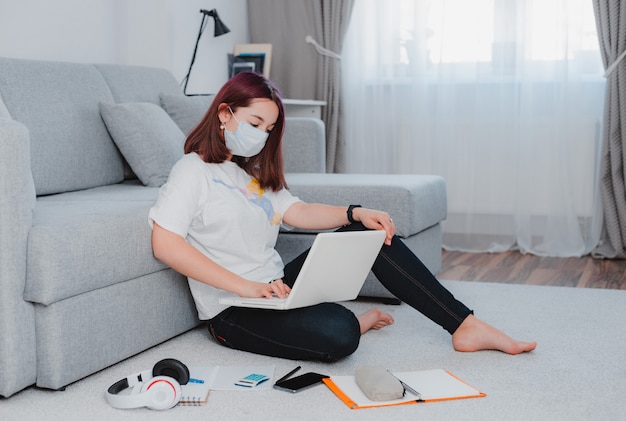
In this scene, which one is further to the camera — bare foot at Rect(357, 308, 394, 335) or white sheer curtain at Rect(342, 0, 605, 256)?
white sheer curtain at Rect(342, 0, 605, 256)

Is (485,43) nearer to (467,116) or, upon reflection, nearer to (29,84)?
(467,116)

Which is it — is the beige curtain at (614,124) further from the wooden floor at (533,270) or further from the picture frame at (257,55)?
the picture frame at (257,55)

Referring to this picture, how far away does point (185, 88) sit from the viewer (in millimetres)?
3893

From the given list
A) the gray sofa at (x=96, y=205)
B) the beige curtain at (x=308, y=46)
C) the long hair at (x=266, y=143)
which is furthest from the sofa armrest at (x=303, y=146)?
the long hair at (x=266, y=143)

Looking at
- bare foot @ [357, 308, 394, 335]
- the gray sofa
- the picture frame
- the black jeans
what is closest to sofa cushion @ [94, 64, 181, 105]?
the gray sofa

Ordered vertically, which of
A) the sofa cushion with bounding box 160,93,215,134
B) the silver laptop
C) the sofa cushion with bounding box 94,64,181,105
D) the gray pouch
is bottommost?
the gray pouch

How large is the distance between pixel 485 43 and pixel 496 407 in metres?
2.66

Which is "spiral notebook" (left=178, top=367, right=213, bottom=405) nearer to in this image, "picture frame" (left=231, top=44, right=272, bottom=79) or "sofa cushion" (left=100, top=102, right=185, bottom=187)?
"sofa cushion" (left=100, top=102, right=185, bottom=187)

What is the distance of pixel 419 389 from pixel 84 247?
2.84 feet

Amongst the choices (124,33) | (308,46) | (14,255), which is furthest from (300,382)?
(308,46)

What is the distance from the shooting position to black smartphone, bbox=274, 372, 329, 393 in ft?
6.37

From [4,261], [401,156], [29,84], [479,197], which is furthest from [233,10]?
[4,261]

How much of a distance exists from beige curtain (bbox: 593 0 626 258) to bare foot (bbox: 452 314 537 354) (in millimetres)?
1856

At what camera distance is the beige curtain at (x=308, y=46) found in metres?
4.43
